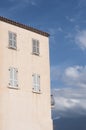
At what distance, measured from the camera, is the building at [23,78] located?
4403cm

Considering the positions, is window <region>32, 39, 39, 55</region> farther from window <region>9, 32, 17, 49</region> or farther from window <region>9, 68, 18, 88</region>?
window <region>9, 68, 18, 88</region>

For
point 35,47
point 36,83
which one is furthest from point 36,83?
point 35,47

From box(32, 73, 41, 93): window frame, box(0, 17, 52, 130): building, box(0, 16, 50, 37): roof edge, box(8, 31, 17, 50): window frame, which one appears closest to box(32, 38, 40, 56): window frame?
box(0, 17, 52, 130): building

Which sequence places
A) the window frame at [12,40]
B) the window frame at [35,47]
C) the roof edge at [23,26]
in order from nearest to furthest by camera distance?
1. the roof edge at [23,26]
2. the window frame at [12,40]
3. the window frame at [35,47]

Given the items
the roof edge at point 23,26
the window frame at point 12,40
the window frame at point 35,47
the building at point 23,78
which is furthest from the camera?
the window frame at point 35,47

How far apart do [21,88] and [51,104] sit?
435cm

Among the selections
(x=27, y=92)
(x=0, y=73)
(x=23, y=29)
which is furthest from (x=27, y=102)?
(x=23, y=29)

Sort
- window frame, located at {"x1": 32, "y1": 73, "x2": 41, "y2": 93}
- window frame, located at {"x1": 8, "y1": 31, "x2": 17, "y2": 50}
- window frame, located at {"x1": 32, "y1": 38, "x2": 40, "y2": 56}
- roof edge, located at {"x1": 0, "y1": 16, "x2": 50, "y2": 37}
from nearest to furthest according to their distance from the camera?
roof edge, located at {"x1": 0, "y1": 16, "x2": 50, "y2": 37} < window frame, located at {"x1": 8, "y1": 31, "x2": 17, "y2": 50} < window frame, located at {"x1": 32, "y1": 73, "x2": 41, "y2": 93} < window frame, located at {"x1": 32, "y1": 38, "x2": 40, "y2": 56}

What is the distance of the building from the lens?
144 ft

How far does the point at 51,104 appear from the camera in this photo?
4838 cm

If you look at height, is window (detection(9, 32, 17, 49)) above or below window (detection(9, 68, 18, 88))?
above

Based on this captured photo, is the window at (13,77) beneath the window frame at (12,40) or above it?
beneath

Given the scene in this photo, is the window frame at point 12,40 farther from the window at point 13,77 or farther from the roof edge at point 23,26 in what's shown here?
the window at point 13,77

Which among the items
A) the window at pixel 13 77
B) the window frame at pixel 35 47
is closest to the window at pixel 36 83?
the window frame at pixel 35 47
